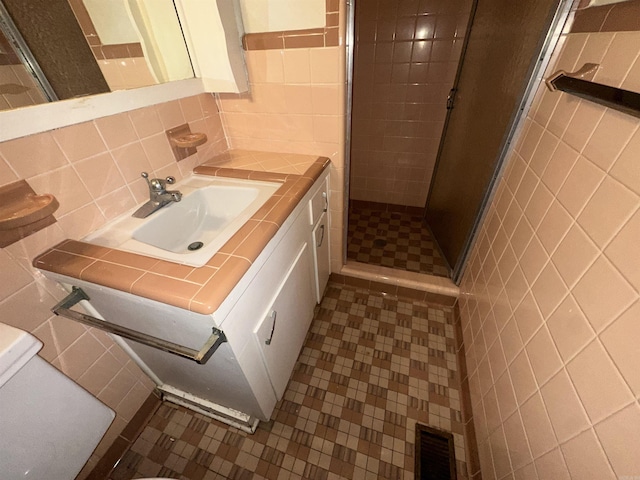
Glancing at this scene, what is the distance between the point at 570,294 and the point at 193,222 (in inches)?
46.0

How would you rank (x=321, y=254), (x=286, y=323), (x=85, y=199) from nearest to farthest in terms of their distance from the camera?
(x=85, y=199) → (x=286, y=323) → (x=321, y=254)

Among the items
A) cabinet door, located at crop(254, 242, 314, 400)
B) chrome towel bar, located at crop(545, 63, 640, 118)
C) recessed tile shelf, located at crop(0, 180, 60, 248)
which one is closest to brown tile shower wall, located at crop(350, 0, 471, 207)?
chrome towel bar, located at crop(545, 63, 640, 118)

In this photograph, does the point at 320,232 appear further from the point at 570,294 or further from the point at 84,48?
the point at 84,48

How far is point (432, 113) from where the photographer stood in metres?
1.79

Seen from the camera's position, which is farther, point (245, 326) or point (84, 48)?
point (84, 48)

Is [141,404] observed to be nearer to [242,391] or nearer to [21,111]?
[242,391]

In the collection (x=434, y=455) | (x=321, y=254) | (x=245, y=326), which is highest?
(x=245, y=326)

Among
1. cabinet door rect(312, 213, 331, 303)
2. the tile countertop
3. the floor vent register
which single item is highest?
the tile countertop

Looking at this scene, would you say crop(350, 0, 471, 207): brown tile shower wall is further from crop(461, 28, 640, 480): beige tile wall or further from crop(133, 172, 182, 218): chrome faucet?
crop(133, 172, 182, 218): chrome faucet

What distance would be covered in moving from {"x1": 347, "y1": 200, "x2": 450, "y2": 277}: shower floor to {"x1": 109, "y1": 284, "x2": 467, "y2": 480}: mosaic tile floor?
48 centimetres

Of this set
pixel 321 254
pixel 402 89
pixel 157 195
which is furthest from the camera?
pixel 402 89

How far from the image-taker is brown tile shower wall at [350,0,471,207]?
1.53 metres

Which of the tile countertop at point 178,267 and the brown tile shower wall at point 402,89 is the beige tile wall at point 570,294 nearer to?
the tile countertop at point 178,267

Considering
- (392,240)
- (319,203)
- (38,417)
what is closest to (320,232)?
(319,203)
